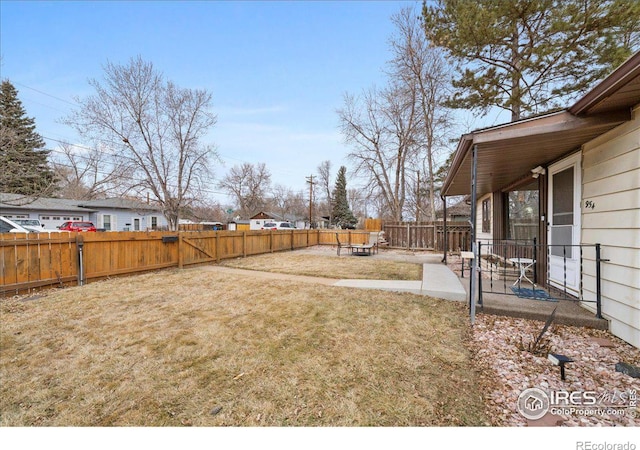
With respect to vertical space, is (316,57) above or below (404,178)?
above

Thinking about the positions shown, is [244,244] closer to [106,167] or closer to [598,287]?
[598,287]

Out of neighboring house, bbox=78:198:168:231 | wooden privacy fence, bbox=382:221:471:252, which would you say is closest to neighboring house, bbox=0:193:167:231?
neighboring house, bbox=78:198:168:231

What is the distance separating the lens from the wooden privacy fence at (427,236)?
12758mm

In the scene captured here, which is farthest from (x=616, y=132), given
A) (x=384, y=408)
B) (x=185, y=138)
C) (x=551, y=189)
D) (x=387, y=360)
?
(x=185, y=138)

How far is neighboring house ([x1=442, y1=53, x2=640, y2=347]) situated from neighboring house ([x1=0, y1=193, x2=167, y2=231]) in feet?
67.3

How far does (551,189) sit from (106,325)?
760cm

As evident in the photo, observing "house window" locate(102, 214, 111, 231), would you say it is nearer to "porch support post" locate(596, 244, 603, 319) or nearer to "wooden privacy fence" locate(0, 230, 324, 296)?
"wooden privacy fence" locate(0, 230, 324, 296)

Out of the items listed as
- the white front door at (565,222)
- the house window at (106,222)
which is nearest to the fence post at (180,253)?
the white front door at (565,222)

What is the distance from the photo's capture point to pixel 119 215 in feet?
79.4

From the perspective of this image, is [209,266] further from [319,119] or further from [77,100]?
[319,119]

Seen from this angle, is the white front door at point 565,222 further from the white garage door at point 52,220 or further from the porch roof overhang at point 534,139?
the white garage door at point 52,220

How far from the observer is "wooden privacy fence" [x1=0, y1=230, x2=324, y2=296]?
5.37 m

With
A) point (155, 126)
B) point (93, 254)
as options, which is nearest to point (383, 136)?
point (155, 126)

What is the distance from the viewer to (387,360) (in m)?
2.75
